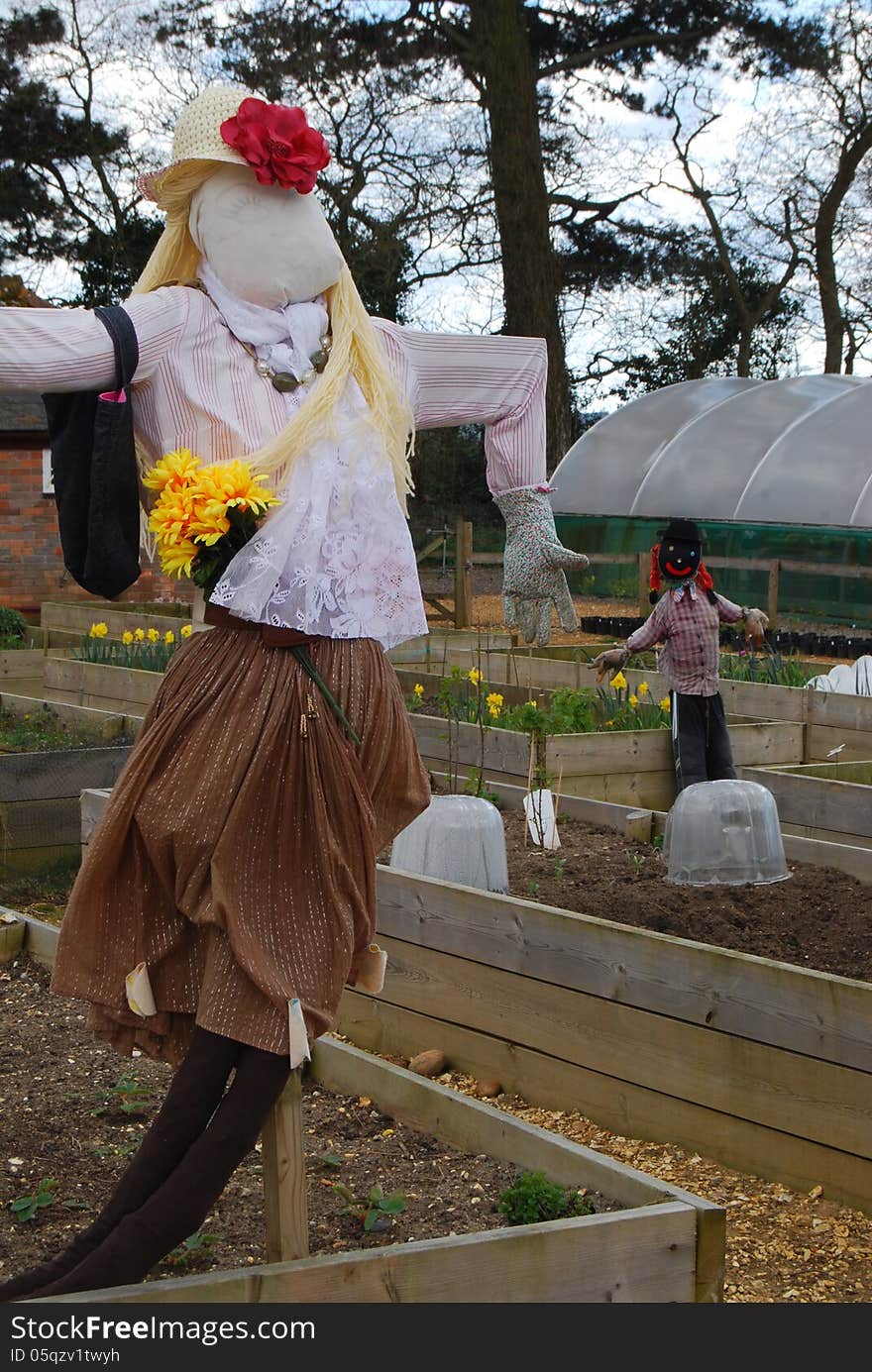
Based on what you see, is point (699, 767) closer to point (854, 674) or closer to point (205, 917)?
point (854, 674)

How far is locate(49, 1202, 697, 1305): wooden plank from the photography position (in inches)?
92.4

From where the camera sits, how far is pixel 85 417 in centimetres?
238

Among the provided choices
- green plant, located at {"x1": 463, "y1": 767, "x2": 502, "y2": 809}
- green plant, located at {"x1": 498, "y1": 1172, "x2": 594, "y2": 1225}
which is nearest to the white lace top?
green plant, located at {"x1": 498, "y1": 1172, "x2": 594, "y2": 1225}

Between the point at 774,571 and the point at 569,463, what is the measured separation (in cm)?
479

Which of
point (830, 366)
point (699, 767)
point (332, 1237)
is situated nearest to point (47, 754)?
point (699, 767)

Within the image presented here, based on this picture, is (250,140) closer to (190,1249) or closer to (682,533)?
(190,1249)

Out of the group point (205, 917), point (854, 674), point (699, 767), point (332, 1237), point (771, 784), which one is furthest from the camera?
point (854, 674)

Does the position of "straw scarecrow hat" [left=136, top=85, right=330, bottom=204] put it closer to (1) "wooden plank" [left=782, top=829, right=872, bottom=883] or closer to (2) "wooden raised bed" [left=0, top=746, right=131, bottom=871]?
(1) "wooden plank" [left=782, top=829, right=872, bottom=883]

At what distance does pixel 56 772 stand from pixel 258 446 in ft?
12.7

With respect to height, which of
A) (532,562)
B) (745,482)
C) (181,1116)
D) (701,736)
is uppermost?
(745,482)

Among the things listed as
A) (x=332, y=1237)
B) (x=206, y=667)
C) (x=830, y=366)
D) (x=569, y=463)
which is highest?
(x=830, y=366)

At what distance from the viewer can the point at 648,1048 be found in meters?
3.73

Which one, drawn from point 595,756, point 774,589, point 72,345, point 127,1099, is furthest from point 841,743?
point 774,589

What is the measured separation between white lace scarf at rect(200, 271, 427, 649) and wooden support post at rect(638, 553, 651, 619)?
12.4m
